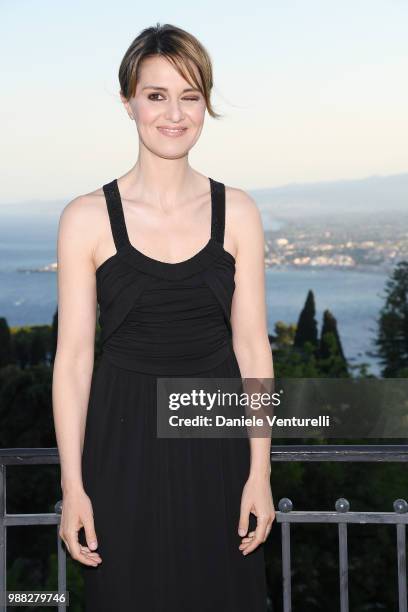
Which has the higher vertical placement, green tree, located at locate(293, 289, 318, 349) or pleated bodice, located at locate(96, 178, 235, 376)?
green tree, located at locate(293, 289, 318, 349)

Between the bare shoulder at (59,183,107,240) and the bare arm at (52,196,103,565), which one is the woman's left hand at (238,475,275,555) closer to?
the bare arm at (52,196,103,565)

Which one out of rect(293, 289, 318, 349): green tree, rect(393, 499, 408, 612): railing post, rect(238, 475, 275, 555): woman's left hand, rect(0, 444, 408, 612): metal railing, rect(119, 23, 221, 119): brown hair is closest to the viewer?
rect(119, 23, 221, 119): brown hair

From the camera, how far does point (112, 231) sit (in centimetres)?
246

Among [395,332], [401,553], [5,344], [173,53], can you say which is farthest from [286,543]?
[5,344]

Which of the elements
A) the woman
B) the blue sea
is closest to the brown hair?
the woman

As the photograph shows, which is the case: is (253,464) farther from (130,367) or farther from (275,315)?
(275,315)

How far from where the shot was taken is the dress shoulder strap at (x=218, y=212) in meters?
2.52

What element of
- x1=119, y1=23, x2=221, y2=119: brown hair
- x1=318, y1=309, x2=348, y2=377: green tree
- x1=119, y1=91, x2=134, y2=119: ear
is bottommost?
x1=119, y1=91, x2=134, y2=119: ear

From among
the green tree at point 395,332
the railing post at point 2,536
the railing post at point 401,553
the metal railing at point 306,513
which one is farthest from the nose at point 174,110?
the green tree at point 395,332

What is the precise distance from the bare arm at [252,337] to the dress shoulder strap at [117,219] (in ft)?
0.99

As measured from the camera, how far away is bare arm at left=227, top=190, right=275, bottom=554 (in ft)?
8.19

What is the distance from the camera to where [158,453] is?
2523 mm

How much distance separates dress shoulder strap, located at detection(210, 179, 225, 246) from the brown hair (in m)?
0.26

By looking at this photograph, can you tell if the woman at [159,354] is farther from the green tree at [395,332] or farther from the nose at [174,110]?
the green tree at [395,332]
